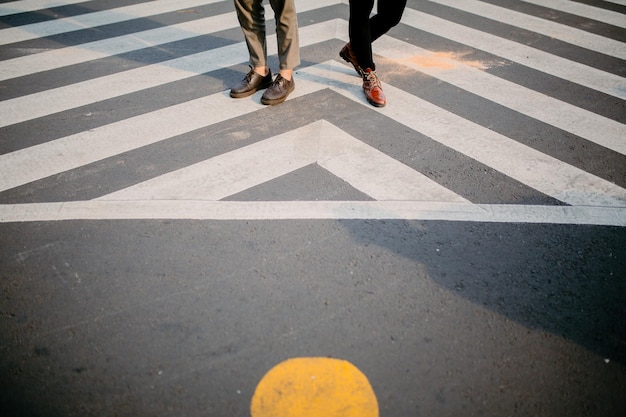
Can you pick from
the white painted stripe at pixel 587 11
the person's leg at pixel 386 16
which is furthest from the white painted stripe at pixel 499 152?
the white painted stripe at pixel 587 11

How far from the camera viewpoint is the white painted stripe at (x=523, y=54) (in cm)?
504

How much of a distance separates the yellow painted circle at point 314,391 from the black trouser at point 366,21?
10.7ft

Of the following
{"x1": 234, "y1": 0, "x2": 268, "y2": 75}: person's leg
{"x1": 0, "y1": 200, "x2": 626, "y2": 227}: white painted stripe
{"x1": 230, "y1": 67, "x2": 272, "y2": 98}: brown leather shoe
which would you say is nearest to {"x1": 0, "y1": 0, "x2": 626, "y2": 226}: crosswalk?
{"x1": 0, "y1": 200, "x2": 626, "y2": 227}: white painted stripe

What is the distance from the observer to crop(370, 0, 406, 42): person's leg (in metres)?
4.42

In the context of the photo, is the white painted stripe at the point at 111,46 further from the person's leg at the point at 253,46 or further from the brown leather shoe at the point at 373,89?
the brown leather shoe at the point at 373,89

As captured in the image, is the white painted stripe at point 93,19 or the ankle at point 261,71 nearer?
the ankle at point 261,71

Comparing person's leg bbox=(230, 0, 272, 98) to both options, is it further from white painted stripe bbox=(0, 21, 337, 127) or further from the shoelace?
the shoelace

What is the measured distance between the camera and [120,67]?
5.30 meters

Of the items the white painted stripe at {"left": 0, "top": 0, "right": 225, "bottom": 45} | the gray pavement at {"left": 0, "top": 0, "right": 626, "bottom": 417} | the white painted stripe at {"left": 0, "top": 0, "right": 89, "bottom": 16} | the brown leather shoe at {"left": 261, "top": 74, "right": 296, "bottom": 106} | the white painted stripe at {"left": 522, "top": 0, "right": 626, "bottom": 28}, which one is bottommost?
the gray pavement at {"left": 0, "top": 0, "right": 626, "bottom": 417}

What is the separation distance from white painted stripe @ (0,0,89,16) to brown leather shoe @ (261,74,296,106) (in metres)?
4.52

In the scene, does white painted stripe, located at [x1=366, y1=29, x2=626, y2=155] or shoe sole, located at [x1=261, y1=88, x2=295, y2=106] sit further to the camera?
shoe sole, located at [x1=261, y1=88, x2=295, y2=106]

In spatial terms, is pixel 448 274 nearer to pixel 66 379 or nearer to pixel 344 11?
pixel 66 379

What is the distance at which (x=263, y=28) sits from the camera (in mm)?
4566

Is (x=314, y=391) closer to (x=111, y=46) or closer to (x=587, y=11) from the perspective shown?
(x=111, y=46)
